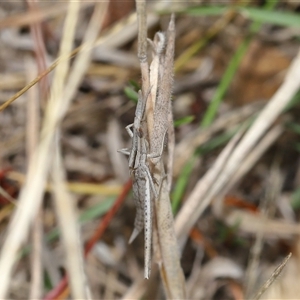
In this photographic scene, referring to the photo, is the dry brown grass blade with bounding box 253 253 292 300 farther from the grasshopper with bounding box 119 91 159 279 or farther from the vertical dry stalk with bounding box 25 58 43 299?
the vertical dry stalk with bounding box 25 58 43 299

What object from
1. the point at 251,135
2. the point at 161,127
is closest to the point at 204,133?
the point at 251,135

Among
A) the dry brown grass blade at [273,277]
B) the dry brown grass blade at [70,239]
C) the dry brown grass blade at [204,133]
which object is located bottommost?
the dry brown grass blade at [273,277]

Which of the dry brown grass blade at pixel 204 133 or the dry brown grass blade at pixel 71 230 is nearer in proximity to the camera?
the dry brown grass blade at pixel 71 230

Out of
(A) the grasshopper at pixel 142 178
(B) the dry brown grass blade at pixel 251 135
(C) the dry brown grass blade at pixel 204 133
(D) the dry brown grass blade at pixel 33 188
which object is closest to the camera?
(D) the dry brown grass blade at pixel 33 188

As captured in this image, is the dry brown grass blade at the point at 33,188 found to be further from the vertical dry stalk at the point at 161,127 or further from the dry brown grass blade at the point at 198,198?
the dry brown grass blade at the point at 198,198

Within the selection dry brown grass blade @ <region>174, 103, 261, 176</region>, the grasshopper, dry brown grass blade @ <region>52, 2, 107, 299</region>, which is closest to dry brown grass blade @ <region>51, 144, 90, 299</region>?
dry brown grass blade @ <region>52, 2, 107, 299</region>

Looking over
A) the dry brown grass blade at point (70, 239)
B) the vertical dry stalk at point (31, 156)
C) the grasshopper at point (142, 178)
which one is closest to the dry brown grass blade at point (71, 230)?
the dry brown grass blade at point (70, 239)

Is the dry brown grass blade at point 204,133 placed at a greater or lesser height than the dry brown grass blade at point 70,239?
greater

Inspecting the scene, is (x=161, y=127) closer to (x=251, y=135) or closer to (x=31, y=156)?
(x=251, y=135)
